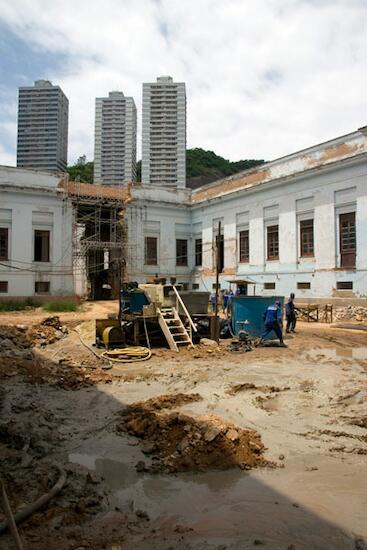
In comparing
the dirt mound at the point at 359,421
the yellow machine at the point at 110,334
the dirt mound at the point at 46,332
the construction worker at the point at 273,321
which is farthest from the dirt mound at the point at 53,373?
the construction worker at the point at 273,321

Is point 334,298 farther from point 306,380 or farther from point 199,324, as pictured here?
point 306,380

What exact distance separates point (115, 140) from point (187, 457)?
56928 millimetres

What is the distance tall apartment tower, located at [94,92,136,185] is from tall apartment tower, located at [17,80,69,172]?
4.89m

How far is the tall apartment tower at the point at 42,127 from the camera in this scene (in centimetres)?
5556

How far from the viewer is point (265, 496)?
13.6 feet

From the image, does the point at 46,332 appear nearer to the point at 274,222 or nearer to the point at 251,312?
the point at 251,312

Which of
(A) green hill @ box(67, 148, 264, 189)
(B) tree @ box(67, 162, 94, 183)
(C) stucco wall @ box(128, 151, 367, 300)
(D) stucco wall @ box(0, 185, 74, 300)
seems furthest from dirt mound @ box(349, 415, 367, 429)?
(A) green hill @ box(67, 148, 264, 189)

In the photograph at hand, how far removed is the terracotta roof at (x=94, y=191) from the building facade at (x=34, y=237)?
2.16 feet

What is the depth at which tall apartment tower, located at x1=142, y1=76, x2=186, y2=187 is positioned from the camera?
48.3 m

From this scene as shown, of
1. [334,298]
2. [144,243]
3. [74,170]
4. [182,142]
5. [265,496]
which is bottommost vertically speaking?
[265,496]

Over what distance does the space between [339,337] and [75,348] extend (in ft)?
31.1

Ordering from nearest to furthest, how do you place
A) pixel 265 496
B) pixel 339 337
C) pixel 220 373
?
pixel 265 496
pixel 220 373
pixel 339 337

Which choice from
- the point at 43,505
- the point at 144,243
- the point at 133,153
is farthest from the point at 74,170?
the point at 43,505

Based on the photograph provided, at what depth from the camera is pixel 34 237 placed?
27.7 m
